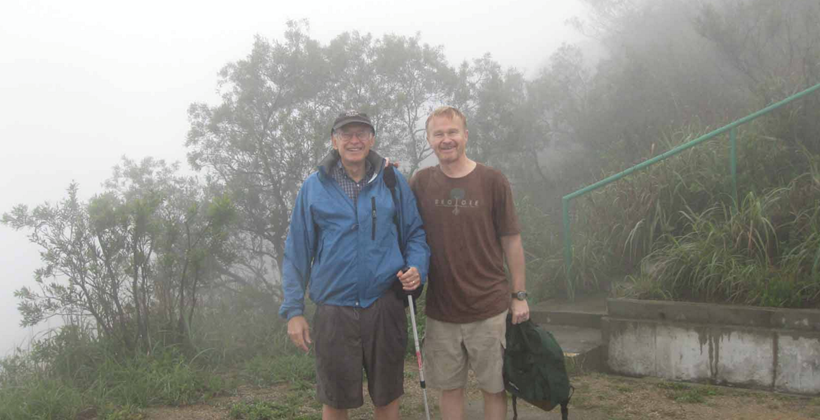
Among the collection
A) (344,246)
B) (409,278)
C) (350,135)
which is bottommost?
(409,278)

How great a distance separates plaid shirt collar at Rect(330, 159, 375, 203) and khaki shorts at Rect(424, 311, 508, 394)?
795mm

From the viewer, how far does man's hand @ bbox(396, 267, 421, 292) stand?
3.04 metres

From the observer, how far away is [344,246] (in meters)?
3.05

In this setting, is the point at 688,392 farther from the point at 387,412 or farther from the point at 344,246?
the point at 344,246

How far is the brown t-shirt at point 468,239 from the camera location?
3264 mm

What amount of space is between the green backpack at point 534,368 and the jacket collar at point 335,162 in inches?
41.4

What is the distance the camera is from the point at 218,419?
4.39 meters

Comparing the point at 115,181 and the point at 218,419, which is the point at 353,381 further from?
the point at 115,181

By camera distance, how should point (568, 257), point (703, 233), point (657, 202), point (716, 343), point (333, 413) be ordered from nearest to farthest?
point (333, 413) < point (716, 343) < point (703, 233) < point (657, 202) < point (568, 257)

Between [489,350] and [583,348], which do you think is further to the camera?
[583,348]

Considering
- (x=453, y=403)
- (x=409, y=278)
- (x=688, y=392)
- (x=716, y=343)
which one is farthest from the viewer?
(x=716, y=343)

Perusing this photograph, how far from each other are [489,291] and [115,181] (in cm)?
1081

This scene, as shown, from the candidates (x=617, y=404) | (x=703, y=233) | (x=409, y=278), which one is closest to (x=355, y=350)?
(x=409, y=278)

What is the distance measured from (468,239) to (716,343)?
2.81 metres
